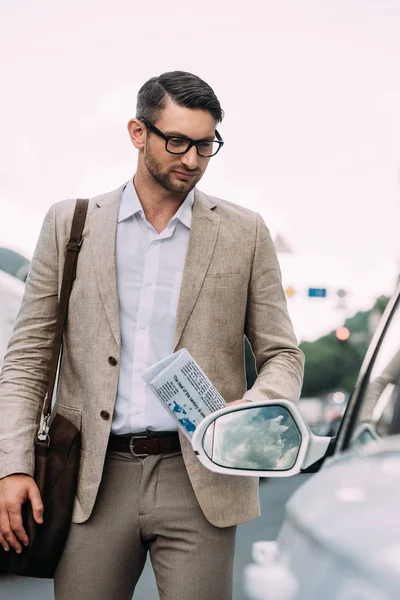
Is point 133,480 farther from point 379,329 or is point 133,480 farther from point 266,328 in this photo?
point 379,329

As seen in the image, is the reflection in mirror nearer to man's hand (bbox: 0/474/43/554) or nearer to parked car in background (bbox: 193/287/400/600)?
parked car in background (bbox: 193/287/400/600)

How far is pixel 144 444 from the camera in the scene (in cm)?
233

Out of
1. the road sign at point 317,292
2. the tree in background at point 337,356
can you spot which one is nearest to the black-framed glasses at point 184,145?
the road sign at point 317,292

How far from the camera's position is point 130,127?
8.39 feet

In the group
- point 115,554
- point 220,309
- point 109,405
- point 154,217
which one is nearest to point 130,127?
point 154,217

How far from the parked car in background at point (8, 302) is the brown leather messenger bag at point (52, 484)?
14.7 ft

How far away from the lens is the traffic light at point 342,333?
1557 centimetres

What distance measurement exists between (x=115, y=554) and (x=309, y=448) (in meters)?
0.84

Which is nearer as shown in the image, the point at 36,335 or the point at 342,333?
the point at 36,335

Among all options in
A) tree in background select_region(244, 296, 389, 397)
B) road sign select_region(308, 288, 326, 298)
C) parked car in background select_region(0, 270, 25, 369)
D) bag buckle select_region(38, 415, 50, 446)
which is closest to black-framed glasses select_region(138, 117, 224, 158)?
bag buckle select_region(38, 415, 50, 446)

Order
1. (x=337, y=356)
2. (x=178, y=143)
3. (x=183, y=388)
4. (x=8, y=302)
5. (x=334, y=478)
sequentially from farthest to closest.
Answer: (x=337, y=356), (x=8, y=302), (x=178, y=143), (x=183, y=388), (x=334, y=478)

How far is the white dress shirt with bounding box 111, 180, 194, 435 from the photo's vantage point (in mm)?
2338

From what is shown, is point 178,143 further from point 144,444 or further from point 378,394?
point 378,394

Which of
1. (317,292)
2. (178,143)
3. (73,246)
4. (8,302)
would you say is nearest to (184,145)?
(178,143)
